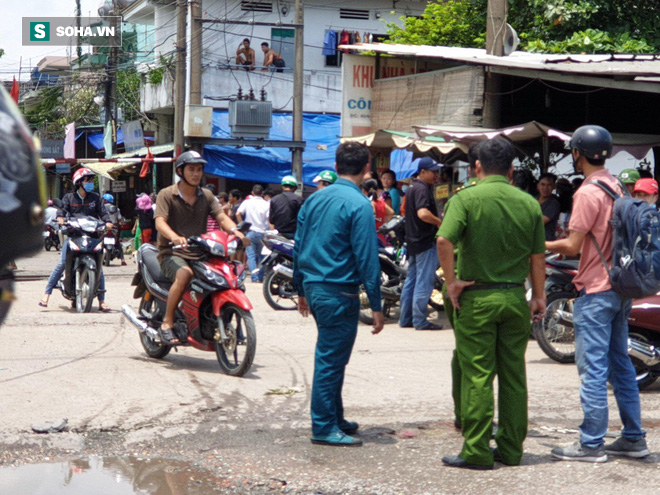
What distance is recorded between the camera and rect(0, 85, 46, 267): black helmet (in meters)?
2.17

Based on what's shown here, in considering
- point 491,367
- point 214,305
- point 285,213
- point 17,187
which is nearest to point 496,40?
point 285,213

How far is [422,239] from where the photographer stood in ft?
33.3

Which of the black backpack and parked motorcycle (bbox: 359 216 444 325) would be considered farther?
parked motorcycle (bbox: 359 216 444 325)

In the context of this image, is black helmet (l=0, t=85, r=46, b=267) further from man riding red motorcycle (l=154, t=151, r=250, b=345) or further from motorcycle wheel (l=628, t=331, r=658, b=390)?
motorcycle wheel (l=628, t=331, r=658, b=390)

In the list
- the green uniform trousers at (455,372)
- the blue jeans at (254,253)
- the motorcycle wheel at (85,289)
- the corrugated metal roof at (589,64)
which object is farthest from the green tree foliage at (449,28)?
the green uniform trousers at (455,372)

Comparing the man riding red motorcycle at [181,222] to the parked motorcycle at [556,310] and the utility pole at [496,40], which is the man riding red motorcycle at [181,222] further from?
the utility pole at [496,40]

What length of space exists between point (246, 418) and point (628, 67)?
7.65m

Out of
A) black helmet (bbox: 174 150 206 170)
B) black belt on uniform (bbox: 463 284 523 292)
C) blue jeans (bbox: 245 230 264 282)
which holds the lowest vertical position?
blue jeans (bbox: 245 230 264 282)

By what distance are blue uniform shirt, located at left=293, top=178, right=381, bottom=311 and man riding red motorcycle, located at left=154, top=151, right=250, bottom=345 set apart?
218cm

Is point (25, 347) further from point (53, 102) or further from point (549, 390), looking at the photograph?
point (53, 102)

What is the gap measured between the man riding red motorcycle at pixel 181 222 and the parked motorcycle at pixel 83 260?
3.79 m

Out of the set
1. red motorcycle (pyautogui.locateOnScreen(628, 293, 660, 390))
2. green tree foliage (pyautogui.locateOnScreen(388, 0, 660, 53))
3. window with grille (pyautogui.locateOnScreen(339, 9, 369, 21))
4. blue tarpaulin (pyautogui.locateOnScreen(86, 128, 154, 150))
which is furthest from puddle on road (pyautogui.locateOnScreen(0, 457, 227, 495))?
blue tarpaulin (pyautogui.locateOnScreen(86, 128, 154, 150))

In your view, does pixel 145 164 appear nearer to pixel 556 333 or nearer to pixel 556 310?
pixel 556 333

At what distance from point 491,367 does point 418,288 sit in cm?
534
